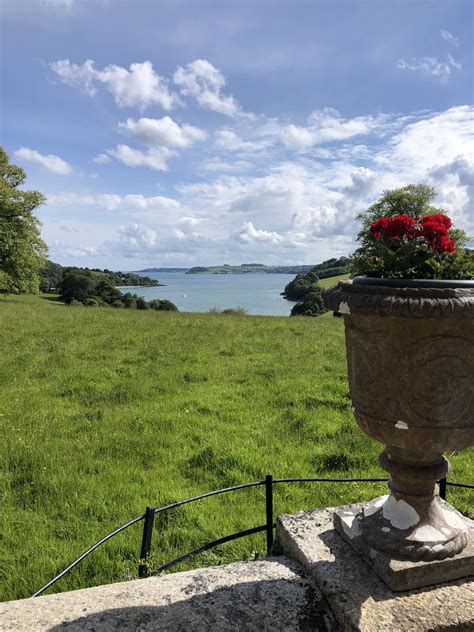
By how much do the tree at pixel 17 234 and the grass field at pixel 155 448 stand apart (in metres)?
21.5

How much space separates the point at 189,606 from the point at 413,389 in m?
1.78

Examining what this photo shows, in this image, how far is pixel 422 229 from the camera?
7.73 ft

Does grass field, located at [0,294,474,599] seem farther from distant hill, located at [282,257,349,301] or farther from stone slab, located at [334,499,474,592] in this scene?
distant hill, located at [282,257,349,301]

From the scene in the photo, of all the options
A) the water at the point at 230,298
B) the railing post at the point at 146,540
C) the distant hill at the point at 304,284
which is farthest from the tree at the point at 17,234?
the railing post at the point at 146,540

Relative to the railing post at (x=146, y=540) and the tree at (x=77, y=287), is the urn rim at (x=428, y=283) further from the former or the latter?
the tree at (x=77, y=287)

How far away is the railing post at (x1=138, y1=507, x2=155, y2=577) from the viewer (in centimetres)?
307

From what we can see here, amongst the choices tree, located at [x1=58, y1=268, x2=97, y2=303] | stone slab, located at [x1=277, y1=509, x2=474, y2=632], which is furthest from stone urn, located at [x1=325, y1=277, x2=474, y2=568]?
tree, located at [x1=58, y1=268, x2=97, y2=303]

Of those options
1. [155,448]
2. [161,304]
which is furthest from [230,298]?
[155,448]

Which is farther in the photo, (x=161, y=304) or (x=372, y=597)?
(x=161, y=304)

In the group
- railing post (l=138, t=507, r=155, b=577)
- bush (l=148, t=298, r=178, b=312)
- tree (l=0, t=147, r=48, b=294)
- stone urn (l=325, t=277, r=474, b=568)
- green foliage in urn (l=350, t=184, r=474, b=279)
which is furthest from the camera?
bush (l=148, t=298, r=178, b=312)

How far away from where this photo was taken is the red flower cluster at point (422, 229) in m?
2.31

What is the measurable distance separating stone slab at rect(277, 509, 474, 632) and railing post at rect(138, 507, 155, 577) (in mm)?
1033

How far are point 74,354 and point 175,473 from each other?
7.18 m

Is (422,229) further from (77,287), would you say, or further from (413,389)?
(77,287)
